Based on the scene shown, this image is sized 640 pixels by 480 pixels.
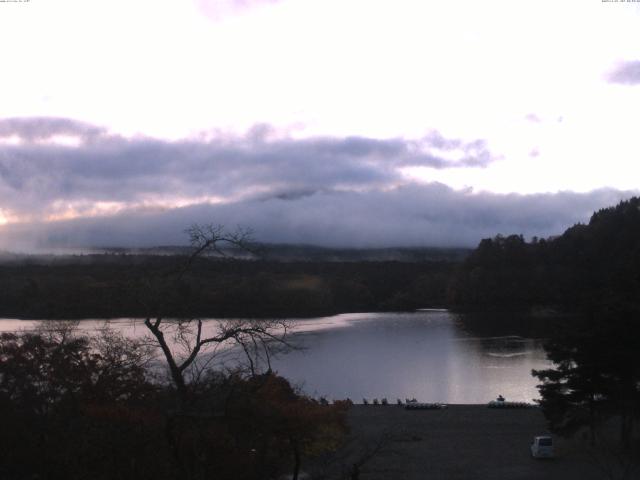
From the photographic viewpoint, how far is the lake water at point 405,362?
18.3m

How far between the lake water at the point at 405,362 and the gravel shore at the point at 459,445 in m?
1.92

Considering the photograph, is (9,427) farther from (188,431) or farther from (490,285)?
(490,285)

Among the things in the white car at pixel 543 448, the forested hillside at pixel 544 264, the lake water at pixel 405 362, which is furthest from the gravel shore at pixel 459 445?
the forested hillside at pixel 544 264

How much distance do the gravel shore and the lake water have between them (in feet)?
6.29

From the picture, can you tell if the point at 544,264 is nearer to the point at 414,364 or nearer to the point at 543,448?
the point at 414,364

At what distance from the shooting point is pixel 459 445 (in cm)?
1157

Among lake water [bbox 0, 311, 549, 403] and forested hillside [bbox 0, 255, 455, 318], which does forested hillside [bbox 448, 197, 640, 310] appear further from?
lake water [bbox 0, 311, 549, 403]

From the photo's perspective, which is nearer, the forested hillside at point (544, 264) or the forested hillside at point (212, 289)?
the forested hillside at point (212, 289)

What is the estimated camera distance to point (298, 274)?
3672 centimetres

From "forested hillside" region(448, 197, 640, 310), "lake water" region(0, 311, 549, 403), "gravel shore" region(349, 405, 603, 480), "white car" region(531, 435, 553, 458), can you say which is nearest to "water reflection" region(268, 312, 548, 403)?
"lake water" region(0, 311, 549, 403)

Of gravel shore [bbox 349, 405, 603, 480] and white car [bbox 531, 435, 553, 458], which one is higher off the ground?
white car [bbox 531, 435, 553, 458]

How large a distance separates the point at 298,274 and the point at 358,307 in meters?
8.27

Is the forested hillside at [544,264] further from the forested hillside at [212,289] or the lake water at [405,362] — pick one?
the lake water at [405,362]

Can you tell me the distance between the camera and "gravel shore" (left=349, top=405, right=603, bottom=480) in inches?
377
